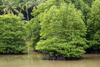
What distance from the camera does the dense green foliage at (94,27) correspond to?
22.8 m

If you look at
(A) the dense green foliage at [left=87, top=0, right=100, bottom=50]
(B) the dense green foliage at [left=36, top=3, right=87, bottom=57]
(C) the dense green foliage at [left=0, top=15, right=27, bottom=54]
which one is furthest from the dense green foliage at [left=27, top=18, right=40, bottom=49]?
(A) the dense green foliage at [left=87, top=0, right=100, bottom=50]

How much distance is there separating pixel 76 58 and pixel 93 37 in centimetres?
475

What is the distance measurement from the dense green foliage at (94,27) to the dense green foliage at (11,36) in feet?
28.6

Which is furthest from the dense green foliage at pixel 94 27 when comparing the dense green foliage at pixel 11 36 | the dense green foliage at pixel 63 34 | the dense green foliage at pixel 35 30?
the dense green foliage at pixel 11 36

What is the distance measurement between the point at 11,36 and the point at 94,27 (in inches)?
421

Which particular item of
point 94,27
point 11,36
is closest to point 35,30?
point 11,36

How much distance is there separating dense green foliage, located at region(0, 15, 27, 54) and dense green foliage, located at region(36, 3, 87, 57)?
4851mm

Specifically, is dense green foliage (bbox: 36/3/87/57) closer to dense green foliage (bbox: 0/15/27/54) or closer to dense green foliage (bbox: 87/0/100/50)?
dense green foliage (bbox: 87/0/100/50)

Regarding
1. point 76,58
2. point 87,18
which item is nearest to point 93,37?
point 87,18

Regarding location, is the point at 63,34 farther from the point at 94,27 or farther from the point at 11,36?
the point at 11,36

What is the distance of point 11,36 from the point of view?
2334 cm

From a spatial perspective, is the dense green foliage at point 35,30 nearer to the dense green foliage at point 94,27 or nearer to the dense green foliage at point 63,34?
the dense green foliage at point 63,34

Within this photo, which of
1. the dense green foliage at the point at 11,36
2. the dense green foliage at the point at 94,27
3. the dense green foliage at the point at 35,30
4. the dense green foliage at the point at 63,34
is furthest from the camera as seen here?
the dense green foliage at the point at 35,30

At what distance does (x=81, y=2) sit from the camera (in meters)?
25.7
